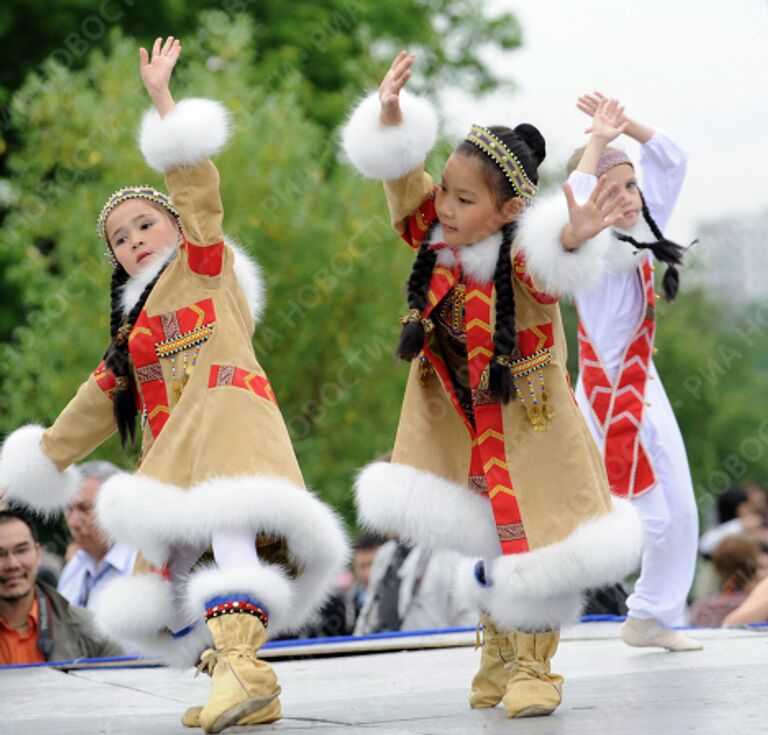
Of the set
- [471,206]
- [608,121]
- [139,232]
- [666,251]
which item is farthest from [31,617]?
[608,121]

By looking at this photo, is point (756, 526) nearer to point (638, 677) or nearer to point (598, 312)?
point (598, 312)

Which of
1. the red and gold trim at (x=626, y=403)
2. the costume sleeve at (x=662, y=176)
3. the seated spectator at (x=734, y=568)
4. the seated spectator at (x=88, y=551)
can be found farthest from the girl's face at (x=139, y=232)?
the seated spectator at (x=734, y=568)

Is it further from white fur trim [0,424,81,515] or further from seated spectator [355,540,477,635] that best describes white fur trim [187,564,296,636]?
seated spectator [355,540,477,635]

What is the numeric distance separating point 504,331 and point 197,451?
99cm

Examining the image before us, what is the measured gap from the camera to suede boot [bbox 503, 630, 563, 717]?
4.41 metres

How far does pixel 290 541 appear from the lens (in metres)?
4.53

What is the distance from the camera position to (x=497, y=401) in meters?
4.55

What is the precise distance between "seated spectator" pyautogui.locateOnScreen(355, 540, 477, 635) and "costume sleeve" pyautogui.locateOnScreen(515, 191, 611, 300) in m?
3.82

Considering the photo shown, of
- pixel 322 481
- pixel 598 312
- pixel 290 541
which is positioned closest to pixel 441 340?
pixel 290 541

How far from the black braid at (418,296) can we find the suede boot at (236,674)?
902mm

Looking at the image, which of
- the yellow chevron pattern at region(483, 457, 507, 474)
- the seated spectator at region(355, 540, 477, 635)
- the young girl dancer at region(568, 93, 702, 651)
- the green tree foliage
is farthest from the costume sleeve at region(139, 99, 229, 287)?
the green tree foliage

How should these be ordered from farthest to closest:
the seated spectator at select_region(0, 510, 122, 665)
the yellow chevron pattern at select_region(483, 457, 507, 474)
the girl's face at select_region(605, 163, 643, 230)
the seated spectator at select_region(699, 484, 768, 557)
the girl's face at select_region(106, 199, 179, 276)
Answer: the seated spectator at select_region(699, 484, 768, 557) → the seated spectator at select_region(0, 510, 122, 665) → the girl's face at select_region(605, 163, 643, 230) → the girl's face at select_region(106, 199, 179, 276) → the yellow chevron pattern at select_region(483, 457, 507, 474)

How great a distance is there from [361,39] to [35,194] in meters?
7.67

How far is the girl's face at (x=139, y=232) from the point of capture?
4859 mm
